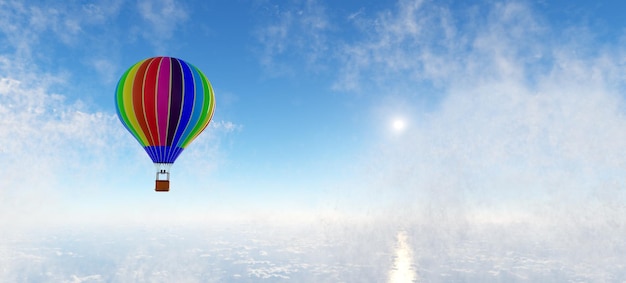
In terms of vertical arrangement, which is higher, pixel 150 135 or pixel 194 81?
pixel 194 81

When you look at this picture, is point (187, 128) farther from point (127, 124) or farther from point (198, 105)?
point (127, 124)

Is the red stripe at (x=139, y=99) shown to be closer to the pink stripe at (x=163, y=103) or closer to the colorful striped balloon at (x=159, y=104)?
the colorful striped balloon at (x=159, y=104)

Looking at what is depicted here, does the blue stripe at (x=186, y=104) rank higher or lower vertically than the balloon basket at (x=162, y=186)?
higher

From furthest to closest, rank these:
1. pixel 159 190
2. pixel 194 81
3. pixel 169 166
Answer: pixel 194 81
pixel 169 166
pixel 159 190

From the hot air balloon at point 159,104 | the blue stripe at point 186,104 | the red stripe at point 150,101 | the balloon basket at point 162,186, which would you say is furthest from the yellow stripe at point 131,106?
the balloon basket at point 162,186

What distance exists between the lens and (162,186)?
22.2 meters

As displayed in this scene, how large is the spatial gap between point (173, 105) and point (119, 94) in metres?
4.56

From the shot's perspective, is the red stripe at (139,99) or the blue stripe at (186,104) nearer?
the red stripe at (139,99)

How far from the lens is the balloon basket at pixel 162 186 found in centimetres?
2183

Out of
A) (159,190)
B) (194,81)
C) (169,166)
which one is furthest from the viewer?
(194,81)

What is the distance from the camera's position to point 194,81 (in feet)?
84.0

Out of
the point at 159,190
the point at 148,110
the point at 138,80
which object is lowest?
the point at 159,190

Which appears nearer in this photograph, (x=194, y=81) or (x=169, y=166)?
(x=169, y=166)

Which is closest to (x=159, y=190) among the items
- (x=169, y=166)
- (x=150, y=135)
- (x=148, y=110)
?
(x=169, y=166)
